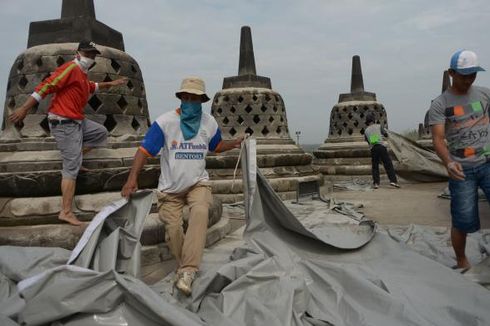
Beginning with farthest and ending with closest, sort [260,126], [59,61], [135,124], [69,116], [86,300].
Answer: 1. [260,126]
2. [135,124]
3. [59,61]
4. [69,116]
5. [86,300]

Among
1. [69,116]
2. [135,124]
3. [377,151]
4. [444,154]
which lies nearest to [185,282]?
[69,116]

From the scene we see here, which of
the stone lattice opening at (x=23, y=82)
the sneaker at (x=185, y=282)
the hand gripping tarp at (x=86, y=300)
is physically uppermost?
the stone lattice opening at (x=23, y=82)

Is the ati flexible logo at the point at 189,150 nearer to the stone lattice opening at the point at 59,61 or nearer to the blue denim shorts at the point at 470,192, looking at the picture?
the stone lattice opening at the point at 59,61

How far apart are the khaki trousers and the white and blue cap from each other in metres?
1.88

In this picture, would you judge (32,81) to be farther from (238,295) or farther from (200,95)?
(238,295)

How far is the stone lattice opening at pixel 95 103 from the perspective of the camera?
381 centimetres

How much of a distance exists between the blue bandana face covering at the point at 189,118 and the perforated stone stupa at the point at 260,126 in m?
4.40

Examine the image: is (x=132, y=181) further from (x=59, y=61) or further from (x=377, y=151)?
(x=377, y=151)

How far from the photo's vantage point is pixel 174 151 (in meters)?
2.85

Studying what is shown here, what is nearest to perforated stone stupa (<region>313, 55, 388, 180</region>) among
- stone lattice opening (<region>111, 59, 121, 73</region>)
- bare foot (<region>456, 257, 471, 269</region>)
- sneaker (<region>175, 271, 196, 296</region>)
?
bare foot (<region>456, 257, 471, 269</region>)

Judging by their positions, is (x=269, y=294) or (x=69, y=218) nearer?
(x=269, y=294)

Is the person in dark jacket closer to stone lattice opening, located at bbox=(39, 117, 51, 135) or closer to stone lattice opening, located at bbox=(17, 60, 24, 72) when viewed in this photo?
stone lattice opening, located at bbox=(39, 117, 51, 135)

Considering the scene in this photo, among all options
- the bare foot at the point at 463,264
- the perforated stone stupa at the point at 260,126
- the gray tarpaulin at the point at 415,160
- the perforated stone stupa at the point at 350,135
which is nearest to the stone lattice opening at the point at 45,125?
the bare foot at the point at 463,264

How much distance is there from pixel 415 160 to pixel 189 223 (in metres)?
7.31
